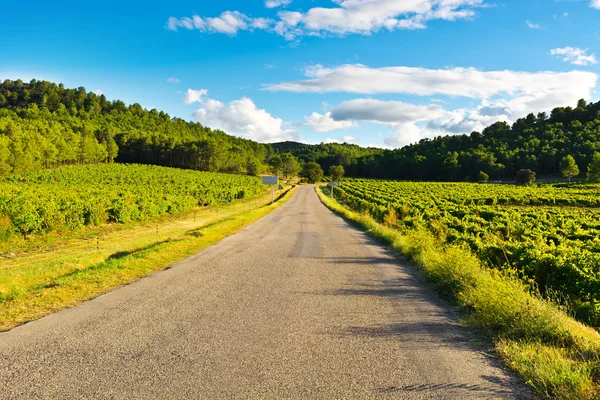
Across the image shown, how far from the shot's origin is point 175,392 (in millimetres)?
3965

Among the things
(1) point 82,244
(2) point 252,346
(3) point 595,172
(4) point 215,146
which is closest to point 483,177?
(3) point 595,172

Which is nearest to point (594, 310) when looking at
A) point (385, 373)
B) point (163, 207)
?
point (385, 373)

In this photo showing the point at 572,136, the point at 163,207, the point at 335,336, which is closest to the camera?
the point at 335,336

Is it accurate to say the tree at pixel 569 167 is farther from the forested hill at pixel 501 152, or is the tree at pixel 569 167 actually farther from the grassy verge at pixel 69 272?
the grassy verge at pixel 69 272

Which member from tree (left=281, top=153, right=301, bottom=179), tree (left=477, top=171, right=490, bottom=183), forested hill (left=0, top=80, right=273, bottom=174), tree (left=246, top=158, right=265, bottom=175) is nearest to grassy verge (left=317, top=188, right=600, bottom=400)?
forested hill (left=0, top=80, right=273, bottom=174)

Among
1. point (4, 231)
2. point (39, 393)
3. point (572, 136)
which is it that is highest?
point (572, 136)

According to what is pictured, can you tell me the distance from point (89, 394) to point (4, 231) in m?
20.5

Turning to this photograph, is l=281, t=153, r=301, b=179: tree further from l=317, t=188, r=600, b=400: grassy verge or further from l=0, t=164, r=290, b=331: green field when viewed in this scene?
l=317, t=188, r=600, b=400: grassy verge

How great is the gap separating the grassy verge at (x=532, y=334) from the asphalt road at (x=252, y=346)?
341mm

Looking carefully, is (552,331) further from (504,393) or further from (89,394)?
(89,394)

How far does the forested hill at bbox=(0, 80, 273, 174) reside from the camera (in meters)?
81.1

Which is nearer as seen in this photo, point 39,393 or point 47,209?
point 39,393

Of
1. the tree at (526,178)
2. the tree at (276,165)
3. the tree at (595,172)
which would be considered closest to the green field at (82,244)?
the tree at (526,178)

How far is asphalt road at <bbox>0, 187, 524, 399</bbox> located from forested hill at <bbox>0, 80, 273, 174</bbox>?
7764cm
